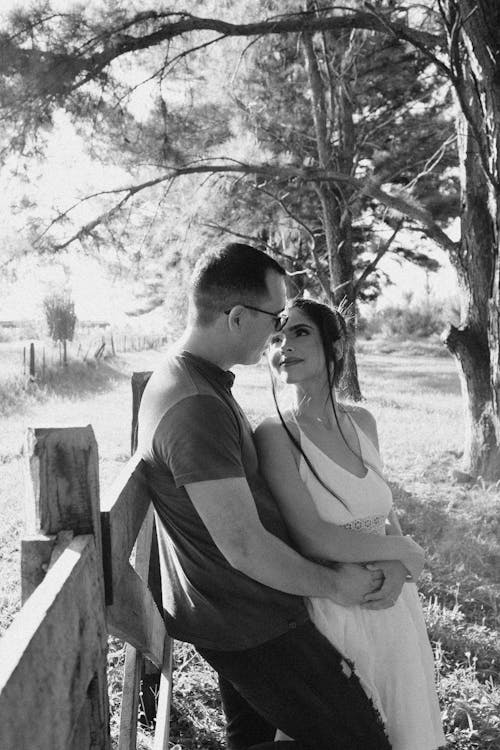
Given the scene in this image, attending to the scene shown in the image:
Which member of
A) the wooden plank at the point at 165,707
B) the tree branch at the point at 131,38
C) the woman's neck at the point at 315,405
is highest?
the tree branch at the point at 131,38

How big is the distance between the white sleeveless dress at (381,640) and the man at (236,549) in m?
0.04

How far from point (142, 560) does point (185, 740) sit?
799 millimetres

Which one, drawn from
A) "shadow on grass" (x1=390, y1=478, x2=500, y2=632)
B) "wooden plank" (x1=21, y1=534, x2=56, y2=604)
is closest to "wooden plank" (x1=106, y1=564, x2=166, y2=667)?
"wooden plank" (x1=21, y1=534, x2=56, y2=604)

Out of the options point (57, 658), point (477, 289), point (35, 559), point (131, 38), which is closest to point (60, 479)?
point (35, 559)

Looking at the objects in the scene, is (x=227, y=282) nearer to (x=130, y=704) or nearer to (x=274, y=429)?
(x=274, y=429)

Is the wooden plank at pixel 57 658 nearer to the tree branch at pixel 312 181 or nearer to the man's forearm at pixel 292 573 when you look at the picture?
the man's forearm at pixel 292 573

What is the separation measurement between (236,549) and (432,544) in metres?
3.41

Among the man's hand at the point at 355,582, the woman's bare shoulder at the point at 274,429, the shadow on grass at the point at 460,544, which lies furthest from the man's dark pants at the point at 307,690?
the shadow on grass at the point at 460,544

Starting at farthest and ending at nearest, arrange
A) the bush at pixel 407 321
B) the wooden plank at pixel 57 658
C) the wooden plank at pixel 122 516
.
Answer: the bush at pixel 407 321, the wooden plank at pixel 122 516, the wooden plank at pixel 57 658

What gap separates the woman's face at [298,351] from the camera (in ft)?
6.48

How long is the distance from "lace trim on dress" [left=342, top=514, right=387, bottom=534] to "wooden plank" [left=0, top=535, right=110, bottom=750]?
82 cm

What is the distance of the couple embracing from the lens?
1326mm

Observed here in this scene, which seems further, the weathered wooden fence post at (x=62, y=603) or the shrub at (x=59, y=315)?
the shrub at (x=59, y=315)

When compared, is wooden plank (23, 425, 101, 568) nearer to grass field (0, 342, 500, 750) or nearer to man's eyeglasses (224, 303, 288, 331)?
grass field (0, 342, 500, 750)
